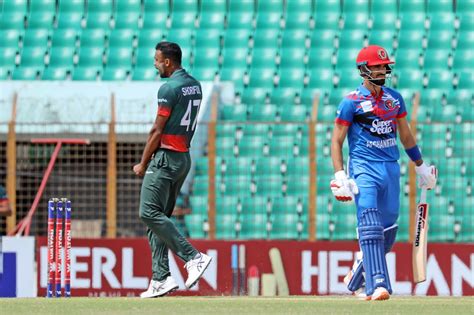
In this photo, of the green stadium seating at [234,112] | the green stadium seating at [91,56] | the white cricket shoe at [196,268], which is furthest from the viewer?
the green stadium seating at [91,56]

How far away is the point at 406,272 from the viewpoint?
1644 centimetres

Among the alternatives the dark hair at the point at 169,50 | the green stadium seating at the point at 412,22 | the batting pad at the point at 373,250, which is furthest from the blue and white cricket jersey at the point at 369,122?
the green stadium seating at the point at 412,22

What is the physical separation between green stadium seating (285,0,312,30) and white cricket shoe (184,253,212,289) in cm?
1101

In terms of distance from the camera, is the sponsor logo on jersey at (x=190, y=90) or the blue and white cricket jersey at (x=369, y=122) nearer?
the blue and white cricket jersey at (x=369, y=122)

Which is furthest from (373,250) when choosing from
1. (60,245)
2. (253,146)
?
(253,146)

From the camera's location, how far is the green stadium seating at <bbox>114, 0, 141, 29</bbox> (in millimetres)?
22103

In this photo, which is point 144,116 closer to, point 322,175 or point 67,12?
point 322,175

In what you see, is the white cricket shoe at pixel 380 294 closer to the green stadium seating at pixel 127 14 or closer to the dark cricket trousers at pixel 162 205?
the dark cricket trousers at pixel 162 205

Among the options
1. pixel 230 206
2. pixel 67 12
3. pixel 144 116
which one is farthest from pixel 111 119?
pixel 67 12

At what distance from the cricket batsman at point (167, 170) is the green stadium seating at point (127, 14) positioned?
10.9m

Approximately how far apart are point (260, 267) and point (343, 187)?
6.53 m

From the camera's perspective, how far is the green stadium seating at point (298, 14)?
21.7 meters

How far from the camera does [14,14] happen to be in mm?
22375

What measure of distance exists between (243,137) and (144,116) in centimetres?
134
